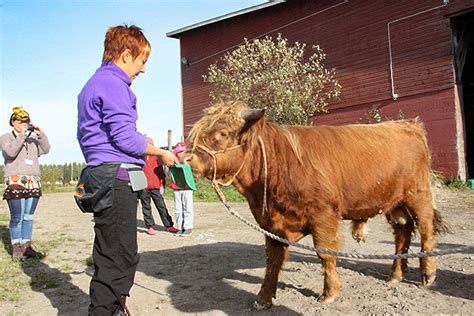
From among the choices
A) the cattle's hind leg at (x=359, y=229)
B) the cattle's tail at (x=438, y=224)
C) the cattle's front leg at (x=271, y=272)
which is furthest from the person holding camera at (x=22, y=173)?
the cattle's tail at (x=438, y=224)

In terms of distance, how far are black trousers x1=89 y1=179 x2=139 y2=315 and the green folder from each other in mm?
512

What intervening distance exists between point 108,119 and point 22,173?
377cm

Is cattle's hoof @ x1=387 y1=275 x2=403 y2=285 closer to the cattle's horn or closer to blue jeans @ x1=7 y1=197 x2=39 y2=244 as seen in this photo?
the cattle's horn

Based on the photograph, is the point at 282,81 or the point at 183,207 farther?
the point at 282,81

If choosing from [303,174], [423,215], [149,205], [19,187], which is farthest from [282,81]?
[303,174]

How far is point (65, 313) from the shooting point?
3934mm

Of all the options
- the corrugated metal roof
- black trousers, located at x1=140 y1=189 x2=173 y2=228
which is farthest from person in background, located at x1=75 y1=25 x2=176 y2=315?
the corrugated metal roof

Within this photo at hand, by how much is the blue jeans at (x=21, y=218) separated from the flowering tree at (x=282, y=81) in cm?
1176

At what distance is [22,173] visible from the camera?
5812mm

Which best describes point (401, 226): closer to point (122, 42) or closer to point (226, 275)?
point (226, 275)

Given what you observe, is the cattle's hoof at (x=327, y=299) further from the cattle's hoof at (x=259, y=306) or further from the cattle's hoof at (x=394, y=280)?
the cattle's hoof at (x=394, y=280)

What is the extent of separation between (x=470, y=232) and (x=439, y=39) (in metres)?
9.00

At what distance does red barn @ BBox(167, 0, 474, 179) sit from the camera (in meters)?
13.7

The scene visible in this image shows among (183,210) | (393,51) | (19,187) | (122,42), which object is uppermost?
(393,51)
